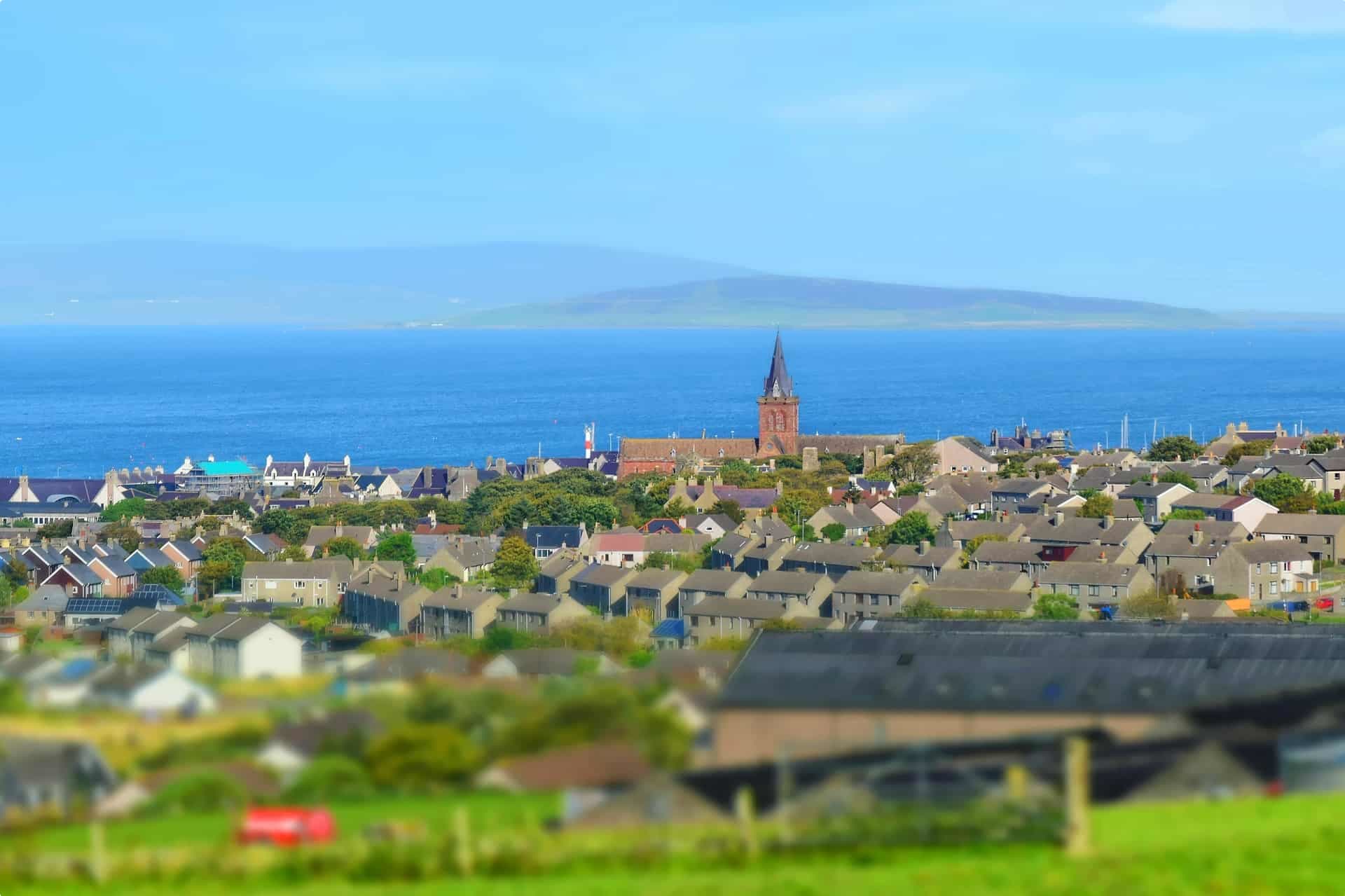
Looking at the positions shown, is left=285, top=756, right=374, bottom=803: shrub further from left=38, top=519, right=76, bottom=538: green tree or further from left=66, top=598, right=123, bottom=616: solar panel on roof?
left=38, top=519, right=76, bottom=538: green tree

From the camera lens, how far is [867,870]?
500cm

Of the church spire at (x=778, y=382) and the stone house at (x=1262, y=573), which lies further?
the church spire at (x=778, y=382)

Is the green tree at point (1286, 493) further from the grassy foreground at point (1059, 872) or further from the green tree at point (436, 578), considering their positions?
the grassy foreground at point (1059, 872)

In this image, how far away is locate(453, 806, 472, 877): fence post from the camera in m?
4.91

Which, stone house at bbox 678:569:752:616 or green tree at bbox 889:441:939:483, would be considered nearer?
stone house at bbox 678:569:752:616

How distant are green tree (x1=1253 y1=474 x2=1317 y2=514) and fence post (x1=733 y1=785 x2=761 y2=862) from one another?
100ft

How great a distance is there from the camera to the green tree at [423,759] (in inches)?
202

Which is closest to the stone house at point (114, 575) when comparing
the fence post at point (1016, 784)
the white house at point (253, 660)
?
the white house at point (253, 660)

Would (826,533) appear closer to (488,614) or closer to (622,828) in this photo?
(488,614)

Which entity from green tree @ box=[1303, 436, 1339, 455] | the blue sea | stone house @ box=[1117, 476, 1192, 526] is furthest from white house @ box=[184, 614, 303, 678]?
the blue sea

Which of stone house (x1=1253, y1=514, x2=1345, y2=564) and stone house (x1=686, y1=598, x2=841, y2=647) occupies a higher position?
stone house (x1=1253, y1=514, x2=1345, y2=564)

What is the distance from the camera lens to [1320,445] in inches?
1789

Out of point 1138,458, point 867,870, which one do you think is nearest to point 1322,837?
point 867,870

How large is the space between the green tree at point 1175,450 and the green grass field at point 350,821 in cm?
4579
